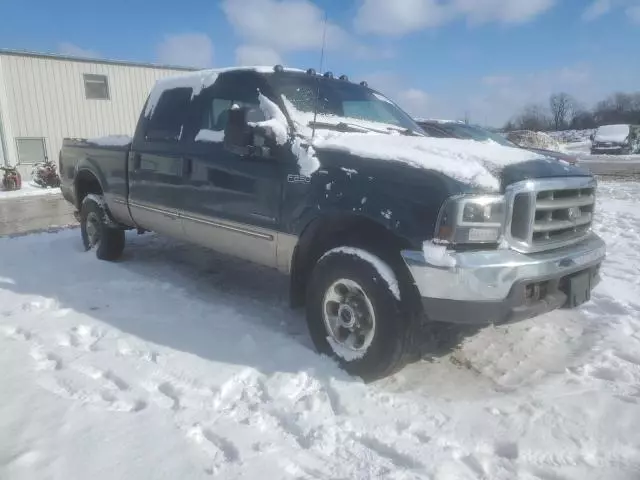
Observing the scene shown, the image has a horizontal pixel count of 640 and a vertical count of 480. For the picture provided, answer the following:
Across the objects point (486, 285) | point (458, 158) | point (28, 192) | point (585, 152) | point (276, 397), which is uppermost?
point (458, 158)

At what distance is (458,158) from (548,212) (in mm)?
642

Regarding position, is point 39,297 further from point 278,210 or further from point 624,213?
point 624,213

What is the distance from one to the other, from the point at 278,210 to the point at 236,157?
0.62 meters

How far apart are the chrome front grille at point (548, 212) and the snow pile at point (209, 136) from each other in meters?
2.35

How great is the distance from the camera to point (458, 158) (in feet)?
9.70

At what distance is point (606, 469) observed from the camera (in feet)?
7.55

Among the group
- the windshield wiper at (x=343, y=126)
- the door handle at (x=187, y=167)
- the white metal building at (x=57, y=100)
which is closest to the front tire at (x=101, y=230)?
the door handle at (x=187, y=167)

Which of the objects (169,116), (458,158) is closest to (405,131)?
(458,158)

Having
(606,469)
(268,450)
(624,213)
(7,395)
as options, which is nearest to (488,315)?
(606,469)

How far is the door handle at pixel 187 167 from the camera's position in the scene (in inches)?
168

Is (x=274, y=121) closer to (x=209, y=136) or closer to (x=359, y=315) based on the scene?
(x=209, y=136)

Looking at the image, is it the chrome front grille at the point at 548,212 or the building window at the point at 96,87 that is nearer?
the chrome front grille at the point at 548,212

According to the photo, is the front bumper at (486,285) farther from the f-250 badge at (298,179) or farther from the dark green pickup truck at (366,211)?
the f-250 badge at (298,179)

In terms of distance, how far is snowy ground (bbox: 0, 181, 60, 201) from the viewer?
47.7ft
